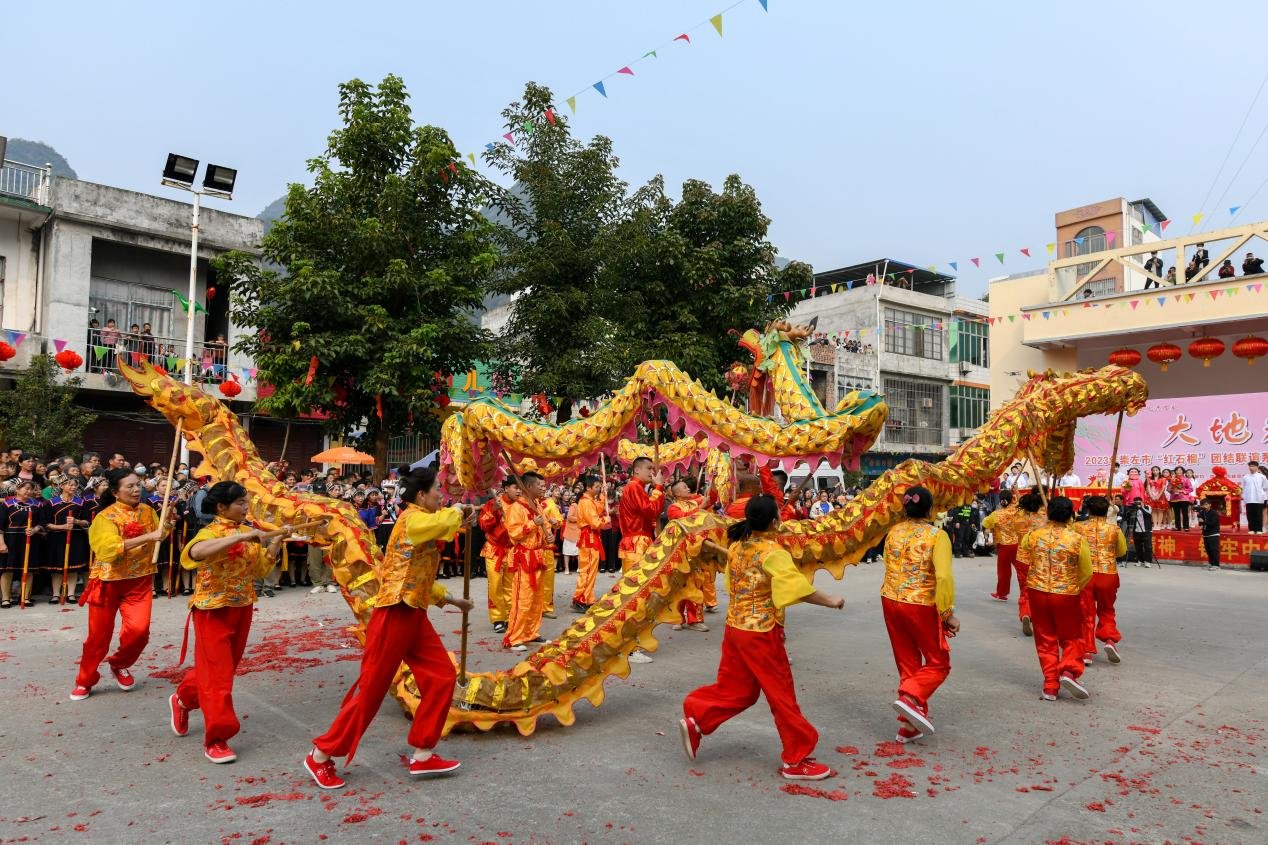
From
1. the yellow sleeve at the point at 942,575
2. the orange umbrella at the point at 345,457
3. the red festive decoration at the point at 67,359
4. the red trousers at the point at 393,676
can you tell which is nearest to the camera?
the red trousers at the point at 393,676

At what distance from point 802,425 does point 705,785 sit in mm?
3768

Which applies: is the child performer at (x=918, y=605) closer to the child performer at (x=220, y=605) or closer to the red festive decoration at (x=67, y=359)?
the child performer at (x=220, y=605)

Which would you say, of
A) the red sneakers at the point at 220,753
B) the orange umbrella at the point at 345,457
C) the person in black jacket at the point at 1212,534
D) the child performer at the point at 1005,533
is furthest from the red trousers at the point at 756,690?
the person in black jacket at the point at 1212,534

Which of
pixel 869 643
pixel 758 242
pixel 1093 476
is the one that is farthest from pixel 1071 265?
pixel 869 643

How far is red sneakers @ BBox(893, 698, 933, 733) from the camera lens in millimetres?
4554

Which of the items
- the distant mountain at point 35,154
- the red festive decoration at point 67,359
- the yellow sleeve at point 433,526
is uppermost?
the distant mountain at point 35,154

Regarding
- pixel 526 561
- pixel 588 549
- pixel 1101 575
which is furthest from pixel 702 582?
pixel 1101 575

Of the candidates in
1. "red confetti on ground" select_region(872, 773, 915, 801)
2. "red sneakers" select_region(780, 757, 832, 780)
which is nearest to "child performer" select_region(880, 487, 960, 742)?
"red confetti on ground" select_region(872, 773, 915, 801)

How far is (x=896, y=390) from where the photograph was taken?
30.5 metres

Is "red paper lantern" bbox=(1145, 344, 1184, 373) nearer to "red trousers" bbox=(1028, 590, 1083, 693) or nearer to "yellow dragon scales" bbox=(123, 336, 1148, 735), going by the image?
"yellow dragon scales" bbox=(123, 336, 1148, 735)

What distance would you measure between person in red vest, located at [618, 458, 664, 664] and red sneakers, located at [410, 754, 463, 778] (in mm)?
4228

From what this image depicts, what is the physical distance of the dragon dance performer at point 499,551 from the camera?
7699 mm

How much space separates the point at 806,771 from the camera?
4.09 m

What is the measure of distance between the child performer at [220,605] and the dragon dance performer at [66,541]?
17.7 ft
